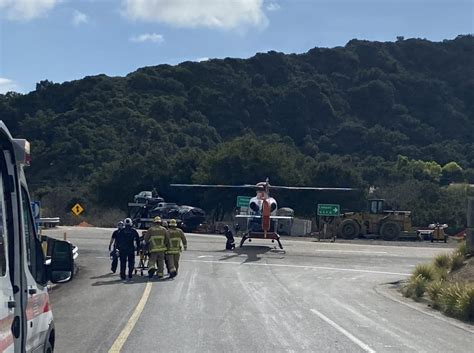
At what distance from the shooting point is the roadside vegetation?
666 inches

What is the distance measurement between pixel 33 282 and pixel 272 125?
10239 cm

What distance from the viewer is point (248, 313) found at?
15.7 m

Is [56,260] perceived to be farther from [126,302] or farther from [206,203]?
[206,203]

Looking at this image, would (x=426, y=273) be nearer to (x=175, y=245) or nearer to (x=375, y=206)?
(x=175, y=245)

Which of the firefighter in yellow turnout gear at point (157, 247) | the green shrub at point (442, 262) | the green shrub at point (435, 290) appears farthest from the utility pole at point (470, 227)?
the firefighter in yellow turnout gear at point (157, 247)

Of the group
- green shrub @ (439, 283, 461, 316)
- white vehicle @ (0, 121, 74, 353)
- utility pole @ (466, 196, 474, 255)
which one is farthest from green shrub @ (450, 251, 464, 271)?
white vehicle @ (0, 121, 74, 353)

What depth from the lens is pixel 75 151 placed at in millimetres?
77562

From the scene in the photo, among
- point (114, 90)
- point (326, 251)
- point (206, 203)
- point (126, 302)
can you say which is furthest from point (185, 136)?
point (126, 302)

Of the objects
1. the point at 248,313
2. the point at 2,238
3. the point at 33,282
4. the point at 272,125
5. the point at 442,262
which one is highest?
the point at 272,125

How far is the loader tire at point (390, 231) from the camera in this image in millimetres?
55250

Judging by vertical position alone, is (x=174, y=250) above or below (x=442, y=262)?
above

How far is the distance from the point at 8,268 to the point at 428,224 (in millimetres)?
59959

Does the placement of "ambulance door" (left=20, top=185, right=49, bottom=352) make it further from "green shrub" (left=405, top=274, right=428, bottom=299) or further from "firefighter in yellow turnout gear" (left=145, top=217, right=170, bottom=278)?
"firefighter in yellow turnout gear" (left=145, top=217, right=170, bottom=278)

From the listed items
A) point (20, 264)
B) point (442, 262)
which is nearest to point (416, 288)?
point (442, 262)
